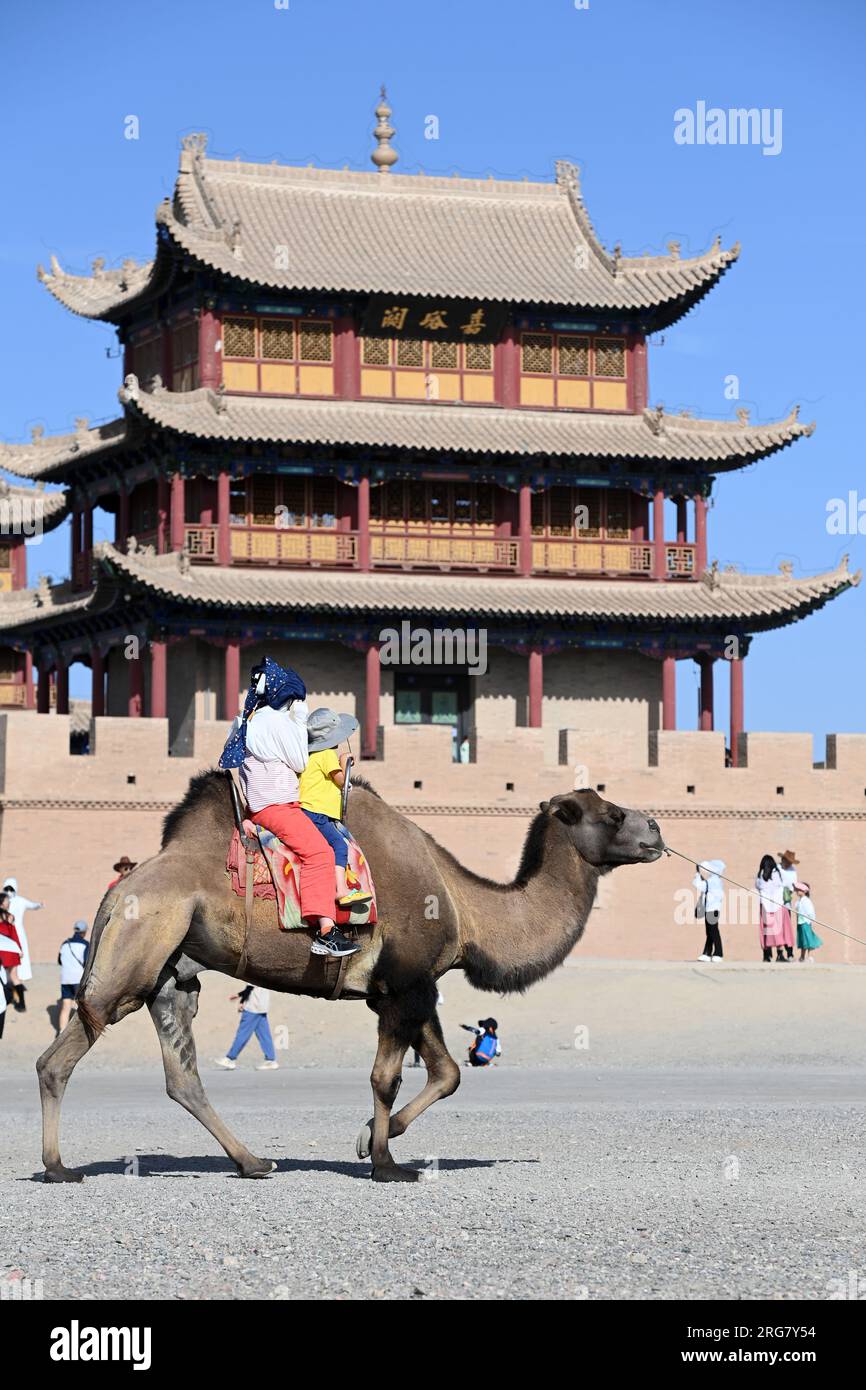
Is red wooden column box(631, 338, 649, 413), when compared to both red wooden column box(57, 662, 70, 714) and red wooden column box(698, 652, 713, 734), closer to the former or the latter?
red wooden column box(698, 652, 713, 734)

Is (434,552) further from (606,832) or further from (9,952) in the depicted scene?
(606,832)

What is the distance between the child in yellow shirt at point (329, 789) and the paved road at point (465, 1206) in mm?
1544

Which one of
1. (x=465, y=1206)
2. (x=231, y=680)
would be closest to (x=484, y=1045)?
(x=465, y=1206)

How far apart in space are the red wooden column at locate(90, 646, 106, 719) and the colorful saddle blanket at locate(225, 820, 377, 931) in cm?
A: 3379

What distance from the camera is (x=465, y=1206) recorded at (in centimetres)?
1062

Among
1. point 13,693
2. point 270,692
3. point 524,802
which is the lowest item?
point 524,802

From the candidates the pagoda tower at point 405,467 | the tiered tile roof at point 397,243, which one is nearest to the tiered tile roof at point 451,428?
the pagoda tower at point 405,467

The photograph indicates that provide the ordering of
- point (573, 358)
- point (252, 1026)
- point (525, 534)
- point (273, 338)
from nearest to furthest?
point (252, 1026)
point (273, 338)
point (525, 534)
point (573, 358)

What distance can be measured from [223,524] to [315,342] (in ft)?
13.9

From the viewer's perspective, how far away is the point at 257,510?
44.0m

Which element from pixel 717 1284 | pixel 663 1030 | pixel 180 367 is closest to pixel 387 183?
pixel 180 367

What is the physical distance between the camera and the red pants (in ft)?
39.2

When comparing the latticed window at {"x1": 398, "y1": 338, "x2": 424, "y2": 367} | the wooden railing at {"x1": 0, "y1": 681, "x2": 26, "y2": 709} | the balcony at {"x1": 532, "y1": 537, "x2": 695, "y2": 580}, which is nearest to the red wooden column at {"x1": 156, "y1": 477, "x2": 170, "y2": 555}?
the latticed window at {"x1": 398, "y1": 338, "x2": 424, "y2": 367}
